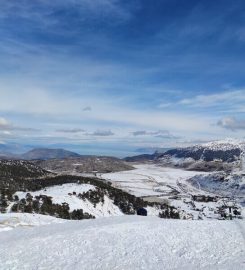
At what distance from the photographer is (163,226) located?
4834cm

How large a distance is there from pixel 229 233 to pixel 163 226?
25.1 feet

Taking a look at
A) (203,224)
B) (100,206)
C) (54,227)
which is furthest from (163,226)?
(100,206)

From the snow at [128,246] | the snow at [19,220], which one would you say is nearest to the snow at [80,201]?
the snow at [19,220]

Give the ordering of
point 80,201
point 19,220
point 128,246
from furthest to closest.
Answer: point 80,201
point 19,220
point 128,246

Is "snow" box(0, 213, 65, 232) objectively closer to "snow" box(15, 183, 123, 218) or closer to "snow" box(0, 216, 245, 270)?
"snow" box(0, 216, 245, 270)

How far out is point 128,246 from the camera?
40.0 meters

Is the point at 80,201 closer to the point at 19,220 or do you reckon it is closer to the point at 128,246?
the point at 19,220

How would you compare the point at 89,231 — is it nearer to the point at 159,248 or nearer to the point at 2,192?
the point at 159,248

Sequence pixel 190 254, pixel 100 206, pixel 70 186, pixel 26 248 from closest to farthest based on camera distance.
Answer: pixel 190 254
pixel 26 248
pixel 100 206
pixel 70 186

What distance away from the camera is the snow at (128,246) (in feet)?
115

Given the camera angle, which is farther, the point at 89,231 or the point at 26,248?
the point at 89,231

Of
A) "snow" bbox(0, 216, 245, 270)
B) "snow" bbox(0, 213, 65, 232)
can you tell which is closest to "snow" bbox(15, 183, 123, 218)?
"snow" bbox(0, 213, 65, 232)

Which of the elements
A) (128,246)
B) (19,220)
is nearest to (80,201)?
(19,220)

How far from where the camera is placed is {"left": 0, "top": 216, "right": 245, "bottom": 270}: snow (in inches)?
1379
